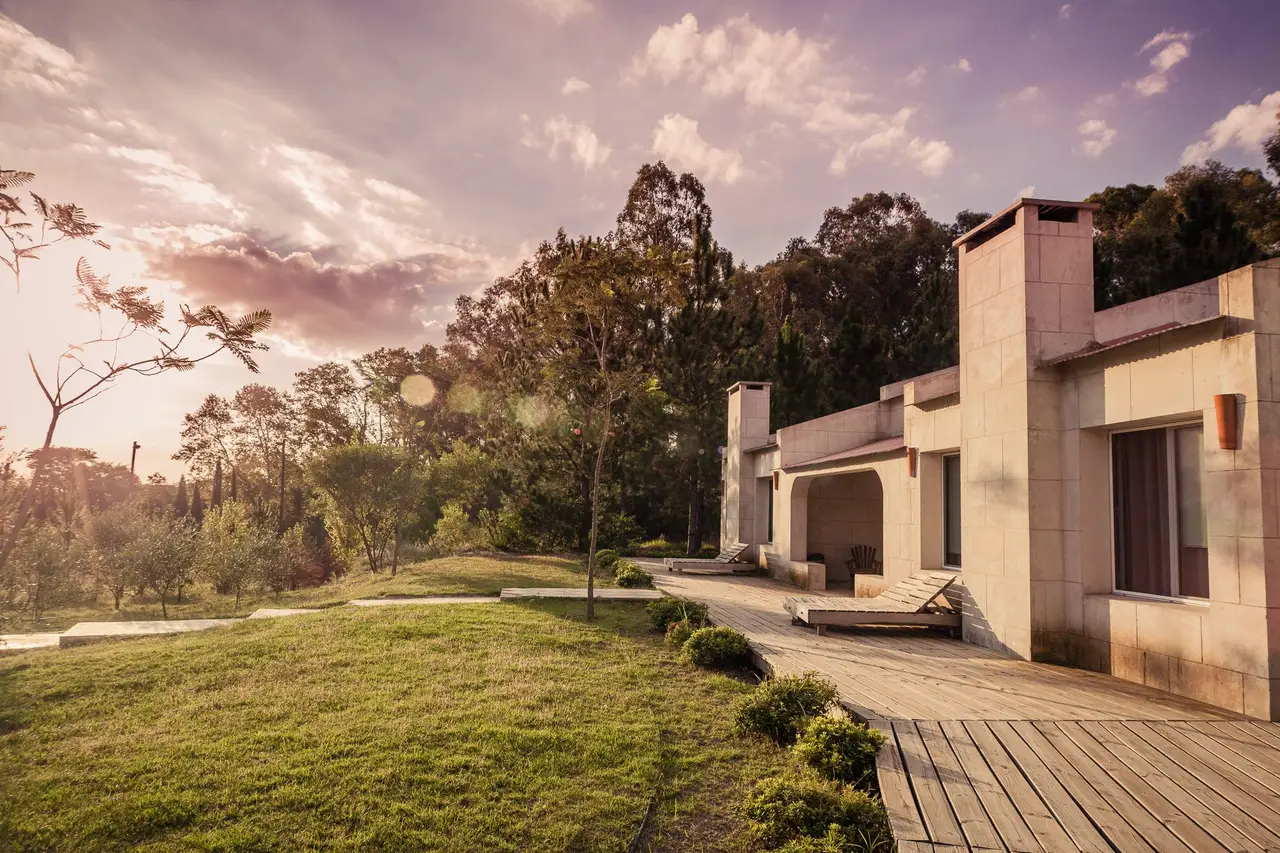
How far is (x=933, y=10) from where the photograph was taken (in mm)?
10633

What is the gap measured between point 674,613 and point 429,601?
17.1 ft

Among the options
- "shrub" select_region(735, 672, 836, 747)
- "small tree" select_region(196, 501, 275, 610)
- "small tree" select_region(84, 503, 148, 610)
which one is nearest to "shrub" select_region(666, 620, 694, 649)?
"shrub" select_region(735, 672, 836, 747)

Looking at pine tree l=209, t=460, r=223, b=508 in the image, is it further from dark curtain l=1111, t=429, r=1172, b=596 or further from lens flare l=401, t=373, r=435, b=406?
dark curtain l=1111, t=429, r=1172, b=596

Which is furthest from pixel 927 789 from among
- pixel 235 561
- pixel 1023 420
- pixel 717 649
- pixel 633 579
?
pixel 235 561

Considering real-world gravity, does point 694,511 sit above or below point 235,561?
above

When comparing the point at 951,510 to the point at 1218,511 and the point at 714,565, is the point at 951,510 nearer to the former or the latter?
the point at 1218,511

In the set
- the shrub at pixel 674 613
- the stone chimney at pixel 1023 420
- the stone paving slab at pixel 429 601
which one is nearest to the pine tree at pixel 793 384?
the stone paving slab at pixel 429 601

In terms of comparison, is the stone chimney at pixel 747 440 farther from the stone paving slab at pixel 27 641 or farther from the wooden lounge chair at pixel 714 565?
the stone paving slab at pixel 27 641

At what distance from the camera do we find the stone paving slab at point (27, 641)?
9761mm

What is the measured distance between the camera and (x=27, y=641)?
1037 centimetres

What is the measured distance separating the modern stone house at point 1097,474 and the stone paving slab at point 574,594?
5228 millimetres

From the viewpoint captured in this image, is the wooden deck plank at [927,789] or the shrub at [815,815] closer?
the wooden deck plank at [927,789]

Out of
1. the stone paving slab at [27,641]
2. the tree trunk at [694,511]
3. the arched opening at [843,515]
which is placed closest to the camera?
the stone paving slab at [27,641]

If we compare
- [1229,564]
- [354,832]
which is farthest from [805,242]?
[354,832]
